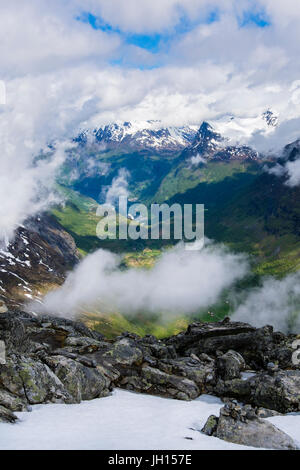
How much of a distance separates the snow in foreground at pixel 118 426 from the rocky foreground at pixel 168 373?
1609mm

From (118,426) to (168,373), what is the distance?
60.2 ft

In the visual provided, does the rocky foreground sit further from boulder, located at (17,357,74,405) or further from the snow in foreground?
the snow in foreground

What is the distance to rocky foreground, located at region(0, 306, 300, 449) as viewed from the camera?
29.6 meters

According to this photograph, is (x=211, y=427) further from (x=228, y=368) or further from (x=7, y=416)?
(x=228, y=368)

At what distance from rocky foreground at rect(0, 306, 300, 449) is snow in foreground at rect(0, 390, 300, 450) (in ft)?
5.28

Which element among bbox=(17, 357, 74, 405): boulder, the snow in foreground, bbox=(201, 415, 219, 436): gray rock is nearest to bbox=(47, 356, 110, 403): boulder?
bbox=(17, 357, 74, 405): boulder

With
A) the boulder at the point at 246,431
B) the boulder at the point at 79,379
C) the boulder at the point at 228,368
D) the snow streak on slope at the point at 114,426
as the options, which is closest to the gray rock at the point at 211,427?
the boulder at the point at 246,431

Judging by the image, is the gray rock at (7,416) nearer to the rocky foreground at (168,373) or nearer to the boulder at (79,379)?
the rocky foreground at (168,373)

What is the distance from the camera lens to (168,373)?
155ft

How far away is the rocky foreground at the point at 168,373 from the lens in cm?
2958

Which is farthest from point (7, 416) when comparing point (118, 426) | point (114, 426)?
point (118, 426)

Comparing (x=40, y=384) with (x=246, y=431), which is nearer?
(x=246, y=431)
